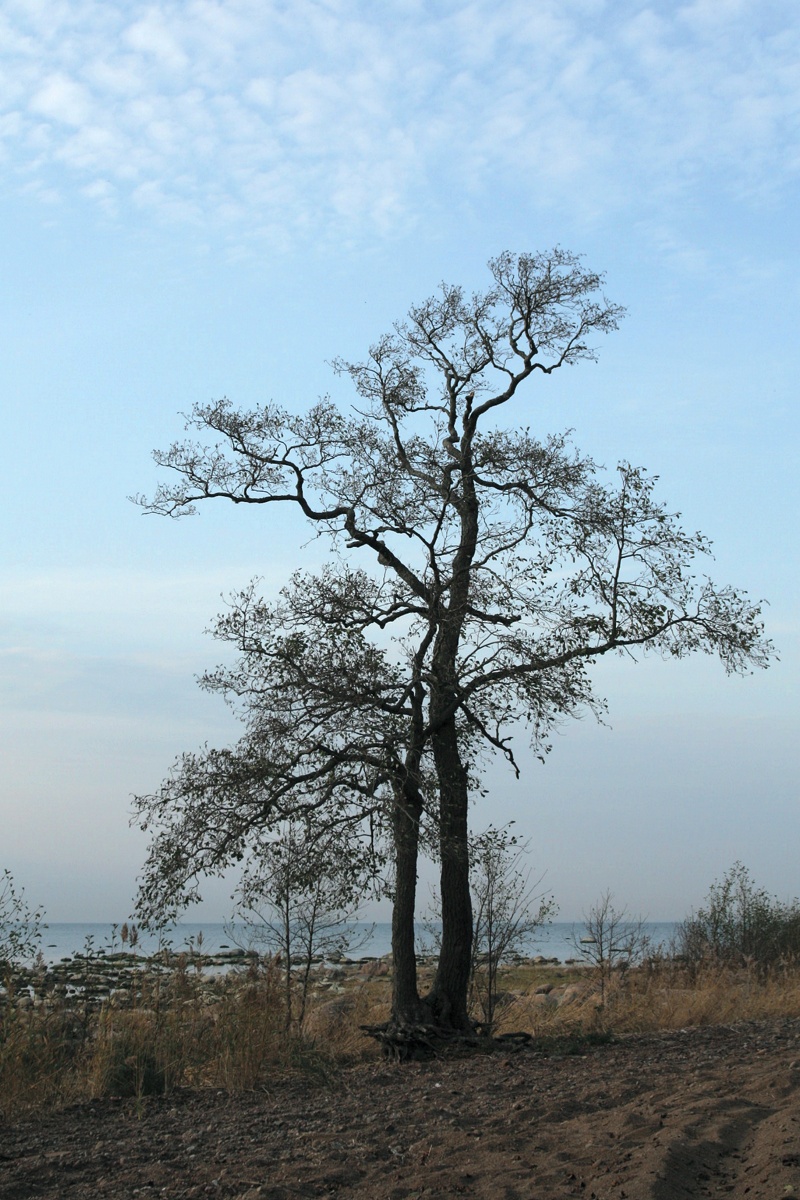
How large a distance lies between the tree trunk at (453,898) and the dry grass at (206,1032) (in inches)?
37.1

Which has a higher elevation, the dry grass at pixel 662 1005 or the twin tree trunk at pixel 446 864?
the twin tree trunk at pixel 446 864

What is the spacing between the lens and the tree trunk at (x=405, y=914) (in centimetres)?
1058

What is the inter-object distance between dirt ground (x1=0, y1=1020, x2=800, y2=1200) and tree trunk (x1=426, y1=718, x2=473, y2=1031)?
1.76 m

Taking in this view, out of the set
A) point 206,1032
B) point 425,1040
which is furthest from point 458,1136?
point 206,1032

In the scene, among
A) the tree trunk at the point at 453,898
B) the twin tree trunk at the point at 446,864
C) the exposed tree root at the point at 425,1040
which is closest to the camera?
the exposed tree root at the point at 425,1040

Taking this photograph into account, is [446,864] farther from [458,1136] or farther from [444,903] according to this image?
[458,1136]

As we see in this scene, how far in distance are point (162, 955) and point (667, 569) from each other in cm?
664

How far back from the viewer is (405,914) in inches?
433

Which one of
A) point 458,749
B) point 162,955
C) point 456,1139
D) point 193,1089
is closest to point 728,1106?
point 456,1139

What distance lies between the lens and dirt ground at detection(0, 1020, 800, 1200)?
5.10 m

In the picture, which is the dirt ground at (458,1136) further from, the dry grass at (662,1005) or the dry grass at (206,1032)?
the dry grass at (662,1005)

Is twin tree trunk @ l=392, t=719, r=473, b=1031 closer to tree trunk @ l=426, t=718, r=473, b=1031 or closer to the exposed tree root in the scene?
tree trunk @ l=426, t=718, r=473, b=1031

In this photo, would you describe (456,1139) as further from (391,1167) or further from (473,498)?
(473,498)

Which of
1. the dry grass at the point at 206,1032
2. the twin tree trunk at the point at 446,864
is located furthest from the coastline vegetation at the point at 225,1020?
the twin tree trunk at the point at 446,864
